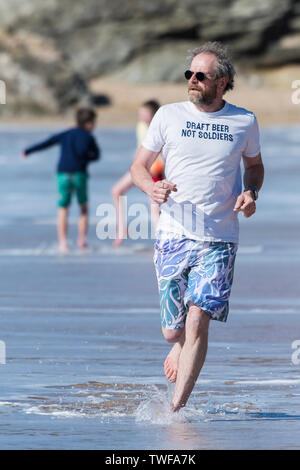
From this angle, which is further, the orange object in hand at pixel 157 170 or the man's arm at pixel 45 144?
the man's arm at pixel 45 144

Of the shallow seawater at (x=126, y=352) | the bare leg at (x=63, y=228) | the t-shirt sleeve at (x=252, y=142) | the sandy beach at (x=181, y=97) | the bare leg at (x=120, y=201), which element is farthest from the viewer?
the sandy beach at (x=181, y=97)

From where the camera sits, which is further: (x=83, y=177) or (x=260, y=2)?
(x=260, y=2)

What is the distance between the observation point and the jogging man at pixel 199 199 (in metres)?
6.44

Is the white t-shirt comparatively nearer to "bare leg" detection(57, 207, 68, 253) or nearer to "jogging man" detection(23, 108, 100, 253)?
"bare leg" detection(57, 207, 68, 253)

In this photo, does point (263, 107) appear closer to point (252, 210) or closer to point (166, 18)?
point (166, 18)

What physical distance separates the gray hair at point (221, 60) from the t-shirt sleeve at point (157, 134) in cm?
31

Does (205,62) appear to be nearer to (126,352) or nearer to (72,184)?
(126,352)

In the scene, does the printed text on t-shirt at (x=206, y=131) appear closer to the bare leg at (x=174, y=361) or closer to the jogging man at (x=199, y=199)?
the jogging man at (x=199, y=199)

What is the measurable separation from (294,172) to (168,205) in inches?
757

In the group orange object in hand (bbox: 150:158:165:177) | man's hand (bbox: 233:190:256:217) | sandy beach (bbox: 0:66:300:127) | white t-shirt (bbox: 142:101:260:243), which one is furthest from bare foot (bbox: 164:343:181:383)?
sandy beach (bbox: 0:66:300:127)

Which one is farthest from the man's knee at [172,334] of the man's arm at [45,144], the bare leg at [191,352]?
the man's arm at [45,144]

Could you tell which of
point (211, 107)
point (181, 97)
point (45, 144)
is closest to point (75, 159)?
point (45, 144)

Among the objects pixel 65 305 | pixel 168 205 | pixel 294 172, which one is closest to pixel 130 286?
pixel 65 305
